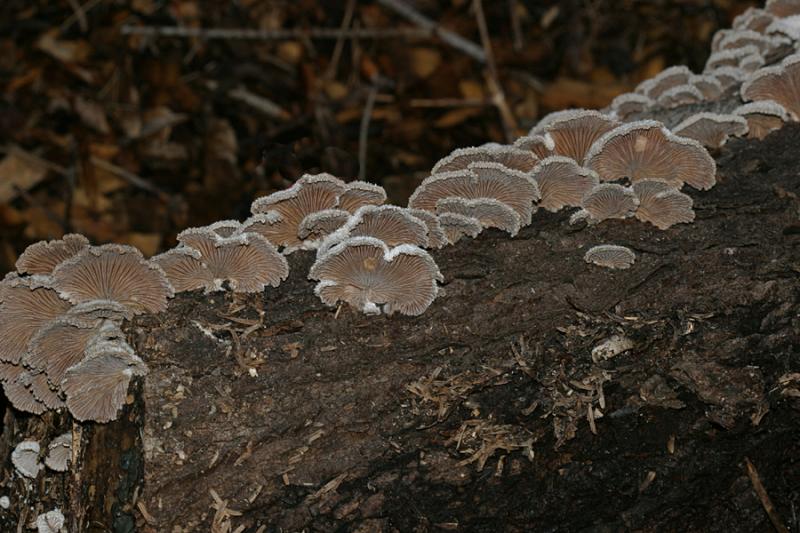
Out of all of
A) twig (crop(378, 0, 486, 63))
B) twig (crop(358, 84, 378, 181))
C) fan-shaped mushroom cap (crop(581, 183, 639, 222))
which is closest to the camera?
fan-shaped mushroom cap (crop(581, 183, 639, 222))

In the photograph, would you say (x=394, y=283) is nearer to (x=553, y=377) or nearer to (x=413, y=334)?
(x=413, y=334)

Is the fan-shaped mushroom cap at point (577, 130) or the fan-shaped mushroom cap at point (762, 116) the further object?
the fan-shaped mushroom cap at point (762, 116)

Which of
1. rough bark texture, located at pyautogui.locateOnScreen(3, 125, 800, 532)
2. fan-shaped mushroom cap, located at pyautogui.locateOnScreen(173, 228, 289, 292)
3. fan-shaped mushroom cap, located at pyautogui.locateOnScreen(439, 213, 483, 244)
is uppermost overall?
fan-shaped mushroom cap, located at pyautogui.locateOnScreen(439, 213, 483, 244)

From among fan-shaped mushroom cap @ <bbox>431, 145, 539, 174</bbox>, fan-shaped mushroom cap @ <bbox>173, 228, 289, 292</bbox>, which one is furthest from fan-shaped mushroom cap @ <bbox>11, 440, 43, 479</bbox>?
fan-shaped mushroom cap @ <bbox>431, 145, 539, 174</bbox>

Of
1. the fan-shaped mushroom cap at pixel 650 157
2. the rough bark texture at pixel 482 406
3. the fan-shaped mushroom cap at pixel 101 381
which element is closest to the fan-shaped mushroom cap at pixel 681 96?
the fan-shaped mushroom cap at pixel 650 157

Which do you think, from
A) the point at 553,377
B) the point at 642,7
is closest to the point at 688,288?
the point at 553,377

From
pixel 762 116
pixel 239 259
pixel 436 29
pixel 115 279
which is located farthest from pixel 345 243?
pixel 436 29

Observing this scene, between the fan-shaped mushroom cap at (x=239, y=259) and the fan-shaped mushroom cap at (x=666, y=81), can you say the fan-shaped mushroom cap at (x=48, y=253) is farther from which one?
the fan-shaped mushroom cap at (x=666, y=81)

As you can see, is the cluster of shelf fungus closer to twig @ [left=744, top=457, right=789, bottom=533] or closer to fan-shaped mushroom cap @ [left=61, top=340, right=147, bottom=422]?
fan-shaped mushroom cap @ [left=61, top=340, right=147, bottom=422]
